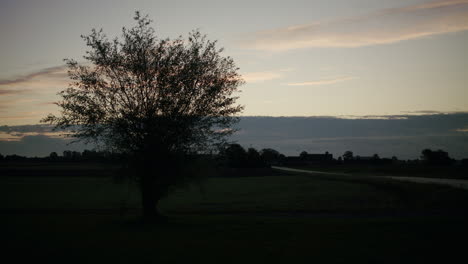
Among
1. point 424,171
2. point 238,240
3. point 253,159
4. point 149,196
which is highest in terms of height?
point 253,159

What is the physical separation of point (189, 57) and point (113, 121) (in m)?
6.82

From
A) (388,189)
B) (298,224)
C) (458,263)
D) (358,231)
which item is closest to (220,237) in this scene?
(298,224)

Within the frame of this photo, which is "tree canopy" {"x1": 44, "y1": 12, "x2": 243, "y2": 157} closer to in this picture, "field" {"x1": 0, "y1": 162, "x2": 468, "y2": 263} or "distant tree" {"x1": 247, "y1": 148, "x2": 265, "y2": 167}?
"field" {"x1": 0, "y1": 162, "x2": 468, "y2": 263}

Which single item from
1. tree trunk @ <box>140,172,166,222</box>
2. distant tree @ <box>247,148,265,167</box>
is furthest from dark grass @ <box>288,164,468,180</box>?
tree trunk @ <box>140,172,166,222</box>

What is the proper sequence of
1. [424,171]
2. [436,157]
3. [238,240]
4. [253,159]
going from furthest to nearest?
[436,157]
[253,159]
[424,171]
[238,240]

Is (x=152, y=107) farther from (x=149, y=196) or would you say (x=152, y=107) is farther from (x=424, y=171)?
(x=424, y=171)

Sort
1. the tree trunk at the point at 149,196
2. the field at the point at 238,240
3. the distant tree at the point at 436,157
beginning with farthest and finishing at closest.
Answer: the distant tree at the point at 436,157 → the tree trunk at the point at 149,196 → the field at the point at 238,240

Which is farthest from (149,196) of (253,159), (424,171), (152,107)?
(253,159)

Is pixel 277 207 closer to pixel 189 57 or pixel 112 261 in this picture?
pixel 189 57

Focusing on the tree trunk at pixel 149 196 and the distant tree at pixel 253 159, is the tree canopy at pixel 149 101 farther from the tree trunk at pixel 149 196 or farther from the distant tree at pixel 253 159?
the distant tree at pixel 253 159

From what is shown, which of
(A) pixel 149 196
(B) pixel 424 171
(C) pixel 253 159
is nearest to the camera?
(A) pixel 149 196

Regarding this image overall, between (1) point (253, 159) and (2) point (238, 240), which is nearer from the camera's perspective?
(2) point (238, 240)

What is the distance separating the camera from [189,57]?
89.0ft

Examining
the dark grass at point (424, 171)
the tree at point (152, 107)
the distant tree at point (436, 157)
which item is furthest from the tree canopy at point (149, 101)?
the distant tree at point (436, 157)
